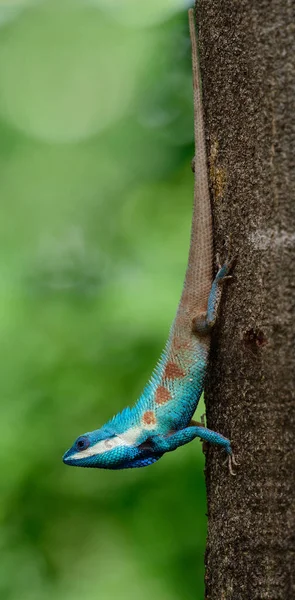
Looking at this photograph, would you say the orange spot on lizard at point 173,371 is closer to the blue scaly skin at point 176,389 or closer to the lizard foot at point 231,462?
the blue scaly skin at point 176,389

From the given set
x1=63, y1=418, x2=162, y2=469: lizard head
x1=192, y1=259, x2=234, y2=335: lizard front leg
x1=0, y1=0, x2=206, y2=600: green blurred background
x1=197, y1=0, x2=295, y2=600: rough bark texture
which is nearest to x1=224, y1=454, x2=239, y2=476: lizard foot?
x1=197, y1=0, x2=295, y2=600: rough bark texture

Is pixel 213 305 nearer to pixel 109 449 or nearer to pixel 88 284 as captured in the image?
pixel 109 449

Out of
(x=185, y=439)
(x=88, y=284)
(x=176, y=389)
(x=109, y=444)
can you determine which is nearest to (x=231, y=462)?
(x=185, y=439)

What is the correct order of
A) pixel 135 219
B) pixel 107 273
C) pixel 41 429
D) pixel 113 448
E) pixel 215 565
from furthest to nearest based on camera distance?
pixel 135 219
pixel 107 273
pixel 41 429
pixel 113 448
pixel 215 565

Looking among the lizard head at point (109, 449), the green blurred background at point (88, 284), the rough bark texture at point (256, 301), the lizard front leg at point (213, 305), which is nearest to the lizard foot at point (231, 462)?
the rough bark texture at point (256, 301)

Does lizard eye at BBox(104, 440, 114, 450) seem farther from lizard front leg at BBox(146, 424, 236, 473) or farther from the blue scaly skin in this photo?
lizard front leg at BBox(146, 424, 236, 473)

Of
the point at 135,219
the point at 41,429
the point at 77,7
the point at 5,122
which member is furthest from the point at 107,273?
the point at 77,7

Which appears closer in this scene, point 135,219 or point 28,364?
point 28,364

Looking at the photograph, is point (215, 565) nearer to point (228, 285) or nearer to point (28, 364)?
point (228, 285)
